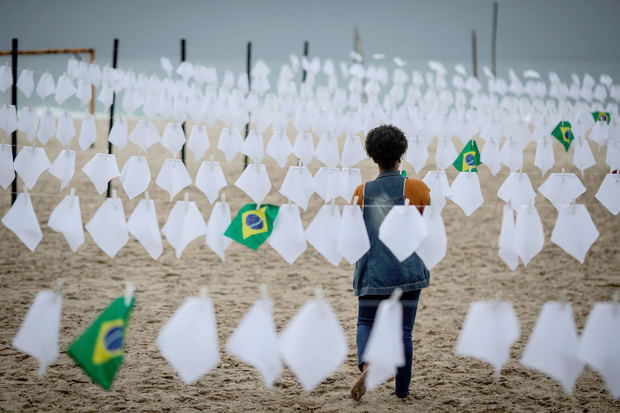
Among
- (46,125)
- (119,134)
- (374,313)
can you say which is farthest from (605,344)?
(46,125)

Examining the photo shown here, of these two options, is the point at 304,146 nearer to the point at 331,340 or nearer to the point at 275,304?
the point at 275,304

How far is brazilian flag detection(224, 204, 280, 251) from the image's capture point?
2.19 metres

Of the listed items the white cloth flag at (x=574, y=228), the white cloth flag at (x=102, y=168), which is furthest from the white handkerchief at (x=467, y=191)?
the white cloth flag at (x=102, y=168)

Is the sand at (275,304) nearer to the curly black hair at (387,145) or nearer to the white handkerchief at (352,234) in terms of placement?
the white handkerchief at (352,234)

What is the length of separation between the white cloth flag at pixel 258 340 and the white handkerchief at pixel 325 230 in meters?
0.54

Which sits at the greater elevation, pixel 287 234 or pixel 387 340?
pixel 287 234

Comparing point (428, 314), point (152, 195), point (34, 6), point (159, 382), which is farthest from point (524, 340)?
point (34, 6)

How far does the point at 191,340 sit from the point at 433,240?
0.99 m

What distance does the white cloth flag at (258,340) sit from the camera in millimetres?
1631

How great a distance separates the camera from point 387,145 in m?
2.23

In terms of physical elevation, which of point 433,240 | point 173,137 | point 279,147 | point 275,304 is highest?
point 173,137

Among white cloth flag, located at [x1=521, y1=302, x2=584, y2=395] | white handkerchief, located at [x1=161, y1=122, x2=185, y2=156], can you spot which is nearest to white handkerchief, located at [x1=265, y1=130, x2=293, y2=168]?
white handkerchief, located at [x1=161, y1=122, x2=185, y2=156]

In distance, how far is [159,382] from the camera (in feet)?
9.35

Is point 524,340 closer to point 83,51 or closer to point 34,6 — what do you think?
point 83,51
